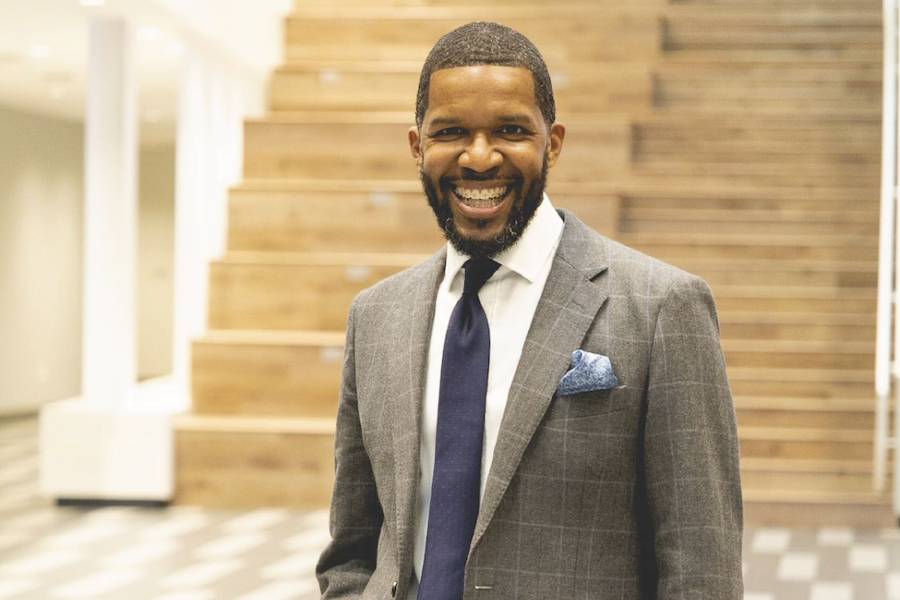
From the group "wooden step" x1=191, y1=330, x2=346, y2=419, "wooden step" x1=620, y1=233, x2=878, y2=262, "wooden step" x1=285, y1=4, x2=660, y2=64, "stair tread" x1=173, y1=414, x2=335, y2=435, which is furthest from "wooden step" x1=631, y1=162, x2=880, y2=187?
"stair tread" x1=173, y1=414, x2=335, y2=435

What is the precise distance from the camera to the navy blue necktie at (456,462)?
1236 millimetres

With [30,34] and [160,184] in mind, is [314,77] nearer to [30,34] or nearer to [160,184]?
[30,34]

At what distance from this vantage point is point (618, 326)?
1252 millimetres

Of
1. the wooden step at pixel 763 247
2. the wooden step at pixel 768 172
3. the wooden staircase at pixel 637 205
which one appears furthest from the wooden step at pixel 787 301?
the wooden step at pixel 768 172

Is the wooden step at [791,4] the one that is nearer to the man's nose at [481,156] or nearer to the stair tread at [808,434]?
the stair tread at [808,434]

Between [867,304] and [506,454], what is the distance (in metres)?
5.37

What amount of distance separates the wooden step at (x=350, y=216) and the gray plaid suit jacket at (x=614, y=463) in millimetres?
5037

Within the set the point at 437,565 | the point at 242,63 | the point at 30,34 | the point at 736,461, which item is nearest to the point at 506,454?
the point at 437,565

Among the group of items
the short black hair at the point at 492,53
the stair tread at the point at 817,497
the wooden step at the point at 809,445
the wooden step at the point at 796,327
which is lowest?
the stair tread at the point at 817,497

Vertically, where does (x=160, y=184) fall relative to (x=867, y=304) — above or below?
above

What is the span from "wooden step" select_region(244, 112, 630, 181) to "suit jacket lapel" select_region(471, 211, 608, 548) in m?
5.53

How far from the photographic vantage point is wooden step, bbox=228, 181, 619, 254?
20.9ft

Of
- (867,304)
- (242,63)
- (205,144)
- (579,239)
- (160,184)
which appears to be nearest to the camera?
(579,239)

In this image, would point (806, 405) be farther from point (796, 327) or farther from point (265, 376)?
point (265, 376)
